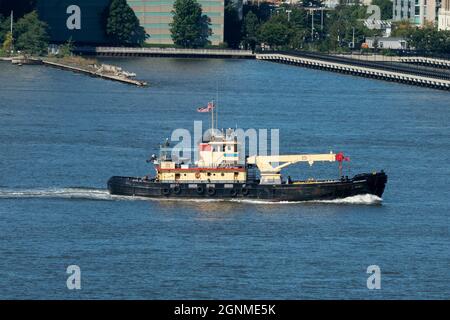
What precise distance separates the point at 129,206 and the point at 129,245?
10928 millimetres

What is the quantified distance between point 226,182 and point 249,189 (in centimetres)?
125

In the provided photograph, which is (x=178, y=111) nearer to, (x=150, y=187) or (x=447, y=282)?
(x=150, y=187)

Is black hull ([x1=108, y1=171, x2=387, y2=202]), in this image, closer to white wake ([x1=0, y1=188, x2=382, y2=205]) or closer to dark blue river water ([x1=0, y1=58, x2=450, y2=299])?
white wake ([x1=0, y1=188, x2=382, y2=205])

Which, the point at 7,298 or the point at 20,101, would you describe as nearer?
the point at 7,298

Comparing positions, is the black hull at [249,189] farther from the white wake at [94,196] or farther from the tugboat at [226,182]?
the white wake at [94,196]

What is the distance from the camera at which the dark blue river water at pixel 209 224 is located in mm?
73062

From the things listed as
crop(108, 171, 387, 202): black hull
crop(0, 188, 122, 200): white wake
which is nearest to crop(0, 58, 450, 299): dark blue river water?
crop(0, 188, 122, 200): white wake

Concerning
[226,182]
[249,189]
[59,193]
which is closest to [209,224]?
[226,182]

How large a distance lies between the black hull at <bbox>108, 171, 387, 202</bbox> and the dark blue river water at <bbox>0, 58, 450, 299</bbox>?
2.28 feet

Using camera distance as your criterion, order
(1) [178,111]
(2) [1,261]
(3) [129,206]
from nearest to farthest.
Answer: (2) [1,261] < (3) [129,206] < (1) [178,111]

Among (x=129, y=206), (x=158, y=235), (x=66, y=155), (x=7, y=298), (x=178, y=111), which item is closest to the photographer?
(x=7, y=298)

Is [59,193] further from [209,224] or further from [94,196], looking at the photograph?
[209,224]
